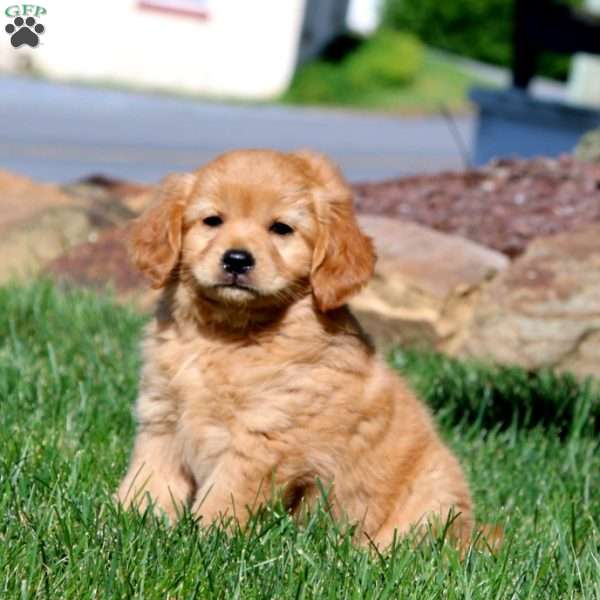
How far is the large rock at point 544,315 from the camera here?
6.34m

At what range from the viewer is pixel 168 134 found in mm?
18688

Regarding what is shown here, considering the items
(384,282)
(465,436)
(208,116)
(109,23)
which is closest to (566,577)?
(465,436)

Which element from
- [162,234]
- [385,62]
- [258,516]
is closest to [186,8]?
[385,62]

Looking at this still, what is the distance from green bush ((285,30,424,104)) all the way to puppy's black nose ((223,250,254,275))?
2294 cm

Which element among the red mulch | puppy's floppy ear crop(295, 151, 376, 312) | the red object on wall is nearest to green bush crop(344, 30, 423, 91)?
the red object on wall

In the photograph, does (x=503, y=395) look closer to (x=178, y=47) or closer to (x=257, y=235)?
(x=257, y=235)

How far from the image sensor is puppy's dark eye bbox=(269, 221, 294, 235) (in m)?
4.08

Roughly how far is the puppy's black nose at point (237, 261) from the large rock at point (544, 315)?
2.80m

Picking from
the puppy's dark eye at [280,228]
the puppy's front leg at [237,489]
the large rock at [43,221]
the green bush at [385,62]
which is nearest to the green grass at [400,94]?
the green bush at [385,62]

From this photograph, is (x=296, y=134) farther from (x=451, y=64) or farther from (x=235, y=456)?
(x=235, y=456)

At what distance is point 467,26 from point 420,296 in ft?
102

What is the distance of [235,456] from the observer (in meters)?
3.91

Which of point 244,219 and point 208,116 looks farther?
point 208,116

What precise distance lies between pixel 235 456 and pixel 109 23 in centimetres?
2261
